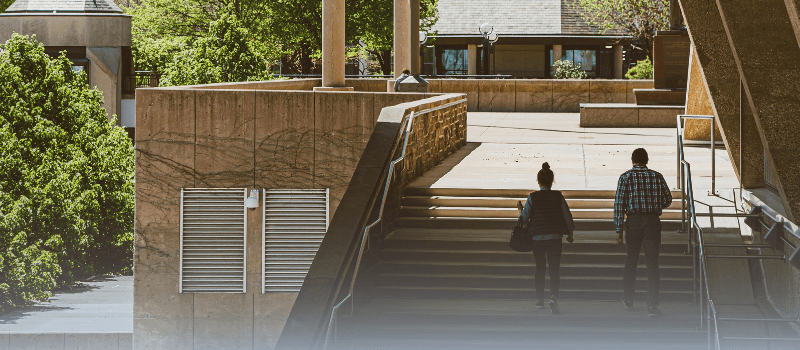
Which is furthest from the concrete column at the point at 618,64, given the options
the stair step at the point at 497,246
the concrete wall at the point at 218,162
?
the stair step at the point at 497,246

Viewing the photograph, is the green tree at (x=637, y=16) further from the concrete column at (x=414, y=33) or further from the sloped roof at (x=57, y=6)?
the sloped roof at (x=57, y=6)

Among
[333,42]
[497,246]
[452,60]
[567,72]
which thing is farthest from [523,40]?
[497,246]

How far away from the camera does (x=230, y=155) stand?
15430 millimetres

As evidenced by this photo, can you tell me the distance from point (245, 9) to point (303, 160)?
35.6m

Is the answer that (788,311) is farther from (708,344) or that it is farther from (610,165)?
(610,165)

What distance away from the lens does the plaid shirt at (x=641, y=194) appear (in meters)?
9.12

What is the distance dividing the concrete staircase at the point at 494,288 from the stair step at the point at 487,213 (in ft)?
0.04

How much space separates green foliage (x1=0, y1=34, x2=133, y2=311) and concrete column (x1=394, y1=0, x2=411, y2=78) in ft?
29.6

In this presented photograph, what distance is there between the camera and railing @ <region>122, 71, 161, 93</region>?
44.0m

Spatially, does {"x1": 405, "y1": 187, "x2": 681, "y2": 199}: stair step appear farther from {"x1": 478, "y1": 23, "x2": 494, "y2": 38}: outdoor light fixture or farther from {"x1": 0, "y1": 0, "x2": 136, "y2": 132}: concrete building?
{"x1": 0, "y1": 0, "x2": 136, "y2": 132}: concrete building

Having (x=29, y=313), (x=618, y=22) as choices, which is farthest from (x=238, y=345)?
(x=618, y=22)

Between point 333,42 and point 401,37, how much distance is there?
6.99 meters

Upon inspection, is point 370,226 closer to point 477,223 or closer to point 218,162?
point 477,223

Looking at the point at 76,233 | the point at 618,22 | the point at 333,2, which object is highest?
the point at 618,22
